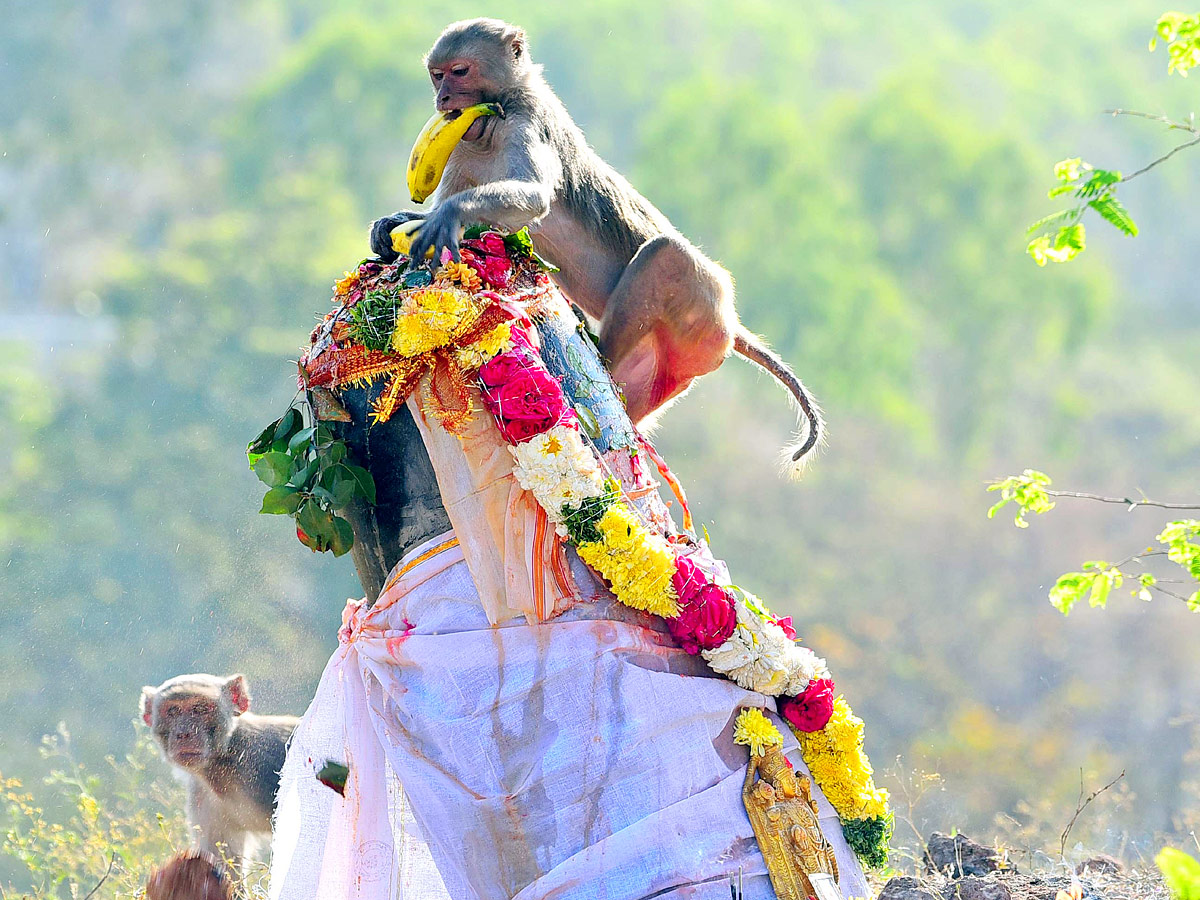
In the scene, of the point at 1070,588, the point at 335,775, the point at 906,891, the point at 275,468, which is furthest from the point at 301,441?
the point at 1070,588

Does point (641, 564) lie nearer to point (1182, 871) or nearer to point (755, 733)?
point (755, 733)

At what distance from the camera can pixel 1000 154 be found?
33031 millimetres

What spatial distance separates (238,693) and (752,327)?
926 inches

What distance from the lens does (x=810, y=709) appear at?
403 centimetres

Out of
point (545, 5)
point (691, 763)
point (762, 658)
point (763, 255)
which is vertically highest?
point (545, 5)

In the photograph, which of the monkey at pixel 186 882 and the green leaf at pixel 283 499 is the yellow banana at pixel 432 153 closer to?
the green leaf at pixel 283 499

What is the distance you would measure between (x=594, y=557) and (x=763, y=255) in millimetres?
27546

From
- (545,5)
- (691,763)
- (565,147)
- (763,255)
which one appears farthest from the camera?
(545,5)

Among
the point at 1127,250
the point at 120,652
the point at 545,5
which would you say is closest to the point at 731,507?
the point at 120,652

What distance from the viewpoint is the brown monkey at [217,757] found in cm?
642

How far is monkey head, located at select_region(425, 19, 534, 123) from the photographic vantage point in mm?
4832

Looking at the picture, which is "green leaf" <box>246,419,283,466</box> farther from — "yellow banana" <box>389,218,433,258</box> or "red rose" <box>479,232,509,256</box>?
"red rose" <box>479,232,509,256</box>

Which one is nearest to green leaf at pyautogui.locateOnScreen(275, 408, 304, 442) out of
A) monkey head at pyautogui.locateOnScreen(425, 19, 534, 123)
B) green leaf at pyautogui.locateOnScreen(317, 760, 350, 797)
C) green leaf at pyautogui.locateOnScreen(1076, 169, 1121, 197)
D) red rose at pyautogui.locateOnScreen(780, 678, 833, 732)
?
green leaf at pyautogui.locateOnScreen(317, 760, 350, 797)

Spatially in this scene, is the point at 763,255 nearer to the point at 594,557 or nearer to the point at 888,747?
the point at 888,747
